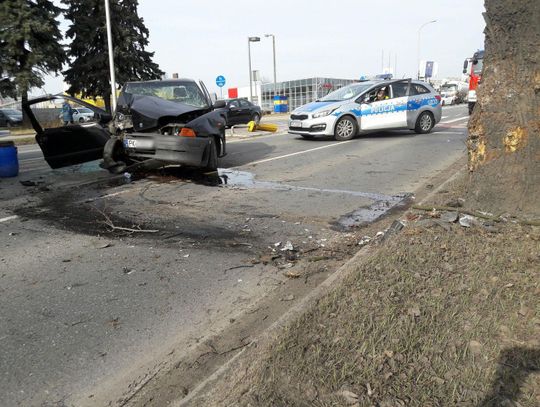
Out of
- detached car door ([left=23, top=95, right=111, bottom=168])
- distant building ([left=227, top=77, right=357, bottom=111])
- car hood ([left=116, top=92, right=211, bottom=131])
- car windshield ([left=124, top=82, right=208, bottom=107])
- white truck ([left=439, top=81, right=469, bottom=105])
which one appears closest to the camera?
car hood ([left=116, top=92, right=211, bottom=131])

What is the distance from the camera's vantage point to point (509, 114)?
4.11 m

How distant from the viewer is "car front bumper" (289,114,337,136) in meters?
13.9

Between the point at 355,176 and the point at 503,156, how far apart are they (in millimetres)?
4432

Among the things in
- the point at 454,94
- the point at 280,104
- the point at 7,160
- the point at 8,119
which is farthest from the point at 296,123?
the point at 454,94

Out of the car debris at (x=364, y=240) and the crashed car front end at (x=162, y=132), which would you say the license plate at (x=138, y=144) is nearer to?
the crashed car front end at (x=162, y=132)

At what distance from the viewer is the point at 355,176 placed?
28.2 feet

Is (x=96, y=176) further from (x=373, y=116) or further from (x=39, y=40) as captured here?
(x=39, y=40)

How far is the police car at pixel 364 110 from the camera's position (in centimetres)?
1405

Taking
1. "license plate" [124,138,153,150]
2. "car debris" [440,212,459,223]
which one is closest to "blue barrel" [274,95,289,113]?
"license plate" [124,138,153,150]

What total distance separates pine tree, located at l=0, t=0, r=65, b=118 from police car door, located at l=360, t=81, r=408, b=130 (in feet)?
79.8

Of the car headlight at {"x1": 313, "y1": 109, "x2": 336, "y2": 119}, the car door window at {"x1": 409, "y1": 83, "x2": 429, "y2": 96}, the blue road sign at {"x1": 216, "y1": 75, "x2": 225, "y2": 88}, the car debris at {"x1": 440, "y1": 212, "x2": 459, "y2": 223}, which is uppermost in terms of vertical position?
the blue road sign at {"x1": 216, "y1": 75, "x2": 225, "y2": 88}

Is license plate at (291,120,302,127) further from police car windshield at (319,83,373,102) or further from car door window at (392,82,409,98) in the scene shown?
car door window at (392,82,409,98)

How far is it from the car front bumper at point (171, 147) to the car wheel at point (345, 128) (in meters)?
7.02

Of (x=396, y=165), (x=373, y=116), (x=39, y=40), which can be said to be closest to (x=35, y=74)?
(x=39, y=40)
